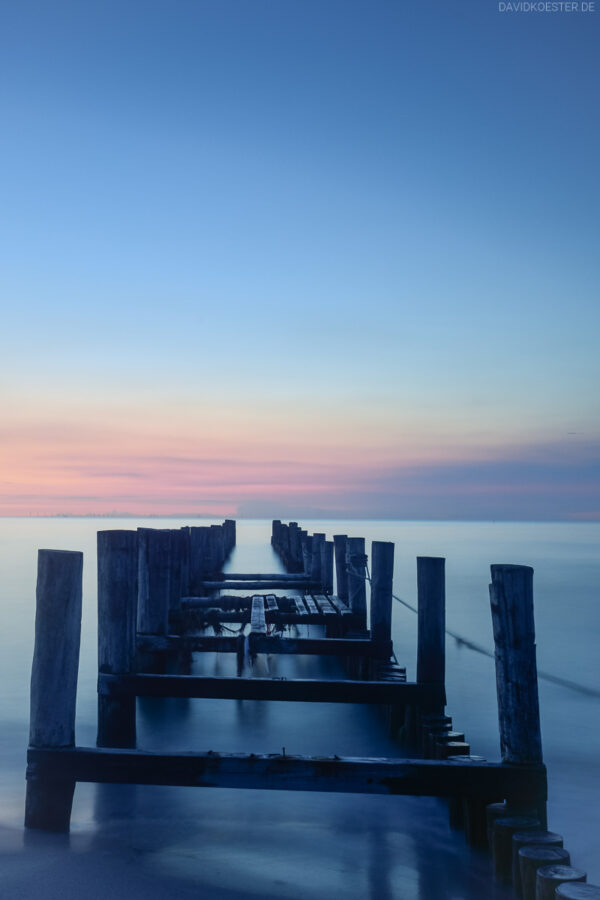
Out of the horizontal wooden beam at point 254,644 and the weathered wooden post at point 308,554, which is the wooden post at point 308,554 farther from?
the horizontal wooden beam at point 254,644

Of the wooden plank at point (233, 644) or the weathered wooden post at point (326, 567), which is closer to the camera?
the wooden plank at point (233, 644)

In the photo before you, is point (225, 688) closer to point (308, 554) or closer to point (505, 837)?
point (505, 837)

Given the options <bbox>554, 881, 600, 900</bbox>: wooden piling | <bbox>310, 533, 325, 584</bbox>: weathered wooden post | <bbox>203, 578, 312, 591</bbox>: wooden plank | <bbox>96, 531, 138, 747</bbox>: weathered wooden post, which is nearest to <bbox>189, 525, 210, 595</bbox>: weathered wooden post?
<bbox>203, 578, 312, 591</bbox>: wooden plank

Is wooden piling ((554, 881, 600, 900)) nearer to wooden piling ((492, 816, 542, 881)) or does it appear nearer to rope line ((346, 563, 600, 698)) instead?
wooden piling ((492, 816, 542, 881))

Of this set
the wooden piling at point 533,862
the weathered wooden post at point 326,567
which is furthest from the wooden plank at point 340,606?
the wooden piling at point 533,862

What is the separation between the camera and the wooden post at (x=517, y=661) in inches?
170

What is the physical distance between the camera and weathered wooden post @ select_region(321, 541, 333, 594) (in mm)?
14336

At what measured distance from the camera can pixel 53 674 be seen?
14.8ft

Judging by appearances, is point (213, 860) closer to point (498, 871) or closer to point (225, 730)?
point (498, 871)

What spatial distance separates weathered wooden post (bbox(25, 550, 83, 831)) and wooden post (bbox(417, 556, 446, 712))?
9.97ft

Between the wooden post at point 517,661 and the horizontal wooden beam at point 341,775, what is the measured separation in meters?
0.14

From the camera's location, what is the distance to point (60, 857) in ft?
14.7

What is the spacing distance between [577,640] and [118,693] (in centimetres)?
1389

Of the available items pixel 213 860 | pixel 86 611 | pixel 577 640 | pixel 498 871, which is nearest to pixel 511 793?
pixel 498 871
